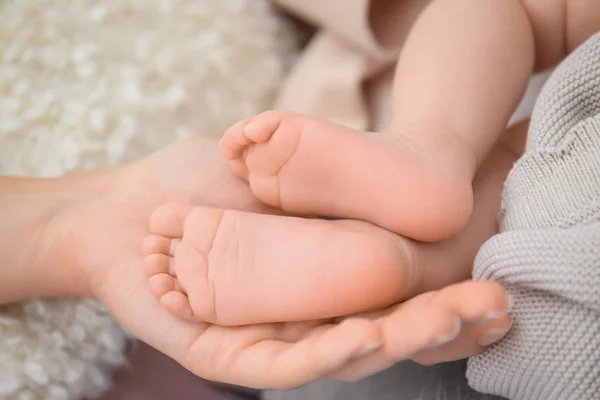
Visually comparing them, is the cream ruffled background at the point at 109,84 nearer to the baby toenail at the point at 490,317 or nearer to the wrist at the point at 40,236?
the wrist at the point at 40,236

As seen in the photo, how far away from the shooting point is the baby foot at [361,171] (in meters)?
0.50

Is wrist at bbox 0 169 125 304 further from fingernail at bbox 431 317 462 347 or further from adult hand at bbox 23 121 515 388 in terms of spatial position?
fingernail at bbox 431 317 462 347

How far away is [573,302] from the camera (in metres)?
0.44

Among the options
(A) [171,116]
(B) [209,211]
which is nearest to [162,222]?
(B) [209,211]

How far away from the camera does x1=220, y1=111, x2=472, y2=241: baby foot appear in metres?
0.50

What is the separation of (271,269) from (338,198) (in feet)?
0.33

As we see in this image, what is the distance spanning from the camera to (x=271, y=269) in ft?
1.60

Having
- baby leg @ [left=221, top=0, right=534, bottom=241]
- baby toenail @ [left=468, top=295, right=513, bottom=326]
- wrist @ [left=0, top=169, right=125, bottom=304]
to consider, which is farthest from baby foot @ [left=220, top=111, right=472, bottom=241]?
wrist @ [left=0, top=169, right=125, bottom=304]

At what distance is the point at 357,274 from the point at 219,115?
41 centimetres

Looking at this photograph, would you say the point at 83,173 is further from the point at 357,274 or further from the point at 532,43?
the point at 532,43

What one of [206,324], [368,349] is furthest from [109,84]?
[368,349]

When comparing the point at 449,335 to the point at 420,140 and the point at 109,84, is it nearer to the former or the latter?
the point at 420,140

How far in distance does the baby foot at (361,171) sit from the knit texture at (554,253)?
56 mm

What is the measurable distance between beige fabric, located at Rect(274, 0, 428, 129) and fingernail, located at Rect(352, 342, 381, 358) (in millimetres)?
434
